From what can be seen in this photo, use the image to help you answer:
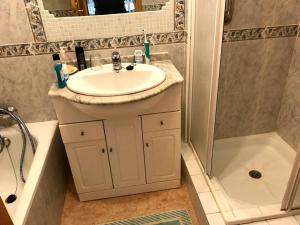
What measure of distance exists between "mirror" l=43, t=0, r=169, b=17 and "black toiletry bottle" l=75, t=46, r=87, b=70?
0.69ft

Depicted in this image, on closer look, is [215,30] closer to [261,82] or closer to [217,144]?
[261,82]

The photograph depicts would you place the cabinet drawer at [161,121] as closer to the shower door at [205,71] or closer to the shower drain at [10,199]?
the shower door at [205,71]

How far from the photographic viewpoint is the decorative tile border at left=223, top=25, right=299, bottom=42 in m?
1.70

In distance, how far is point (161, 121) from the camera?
1.54 m

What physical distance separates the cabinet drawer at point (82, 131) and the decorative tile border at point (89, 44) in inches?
20.5

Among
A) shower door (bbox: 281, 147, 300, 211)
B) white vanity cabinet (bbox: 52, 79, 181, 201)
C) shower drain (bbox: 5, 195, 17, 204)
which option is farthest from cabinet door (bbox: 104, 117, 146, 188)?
shower door (bbox: 281, 147, 300, 211)

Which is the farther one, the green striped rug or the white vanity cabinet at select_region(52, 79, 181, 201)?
the green striped rug

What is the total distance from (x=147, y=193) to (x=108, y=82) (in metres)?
0.81

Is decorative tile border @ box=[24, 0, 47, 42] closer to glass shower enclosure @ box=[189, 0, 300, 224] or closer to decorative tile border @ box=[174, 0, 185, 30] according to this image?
decorative tile border @ box=[174, 0, 185, 30]

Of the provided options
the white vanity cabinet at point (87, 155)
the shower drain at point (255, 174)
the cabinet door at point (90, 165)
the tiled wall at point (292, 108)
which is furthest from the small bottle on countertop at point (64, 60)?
the tiled wall at point (292, 108)

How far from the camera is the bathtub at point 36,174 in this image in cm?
124

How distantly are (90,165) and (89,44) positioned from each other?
0.77 m

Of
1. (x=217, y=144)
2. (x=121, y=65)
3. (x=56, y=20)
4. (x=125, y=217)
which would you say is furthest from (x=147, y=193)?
(x=56, y=20)

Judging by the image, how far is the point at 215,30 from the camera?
120 centimetres
